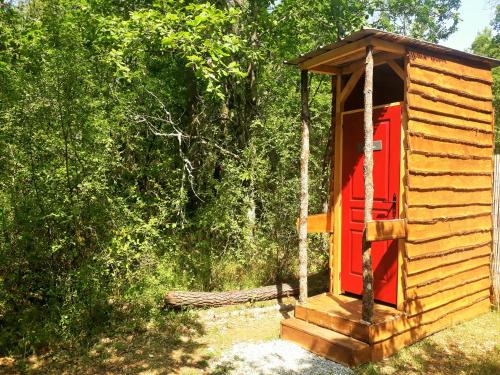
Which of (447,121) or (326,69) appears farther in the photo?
(326,69)

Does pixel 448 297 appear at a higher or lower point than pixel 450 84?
lower

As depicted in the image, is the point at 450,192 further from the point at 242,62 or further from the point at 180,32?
the point at 242,62

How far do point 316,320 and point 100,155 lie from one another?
12.2 ft

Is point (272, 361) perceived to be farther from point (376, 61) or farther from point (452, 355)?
point (376, 61)

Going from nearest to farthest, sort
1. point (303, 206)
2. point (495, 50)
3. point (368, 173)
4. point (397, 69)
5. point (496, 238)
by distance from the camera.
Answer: point (368, 173)
point (397, 69)
point (303, 206)
point (496, 238)
point (495, 50)

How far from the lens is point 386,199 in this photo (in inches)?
203

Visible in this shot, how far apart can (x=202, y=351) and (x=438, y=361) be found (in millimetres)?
2737

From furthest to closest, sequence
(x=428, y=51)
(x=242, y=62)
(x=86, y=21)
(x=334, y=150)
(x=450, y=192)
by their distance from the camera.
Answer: (x=242, y=62), (x=86, y=21), (x=334, y=150), (x=450, y=192), (x=428, y=51)

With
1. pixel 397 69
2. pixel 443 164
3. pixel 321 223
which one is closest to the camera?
pixel 397 69

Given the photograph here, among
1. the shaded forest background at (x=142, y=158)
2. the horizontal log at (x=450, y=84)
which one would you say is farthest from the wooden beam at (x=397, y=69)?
the shaded forest background at (x=142, y=158)

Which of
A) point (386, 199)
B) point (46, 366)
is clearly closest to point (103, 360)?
point (46, 366)

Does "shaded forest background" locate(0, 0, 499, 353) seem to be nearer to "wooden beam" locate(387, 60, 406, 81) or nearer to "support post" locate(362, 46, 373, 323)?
"wooden beam" locate(387, 60, 406, 81)

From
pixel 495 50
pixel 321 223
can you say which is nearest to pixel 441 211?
pixel 321 223

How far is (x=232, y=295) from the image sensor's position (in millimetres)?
6484
